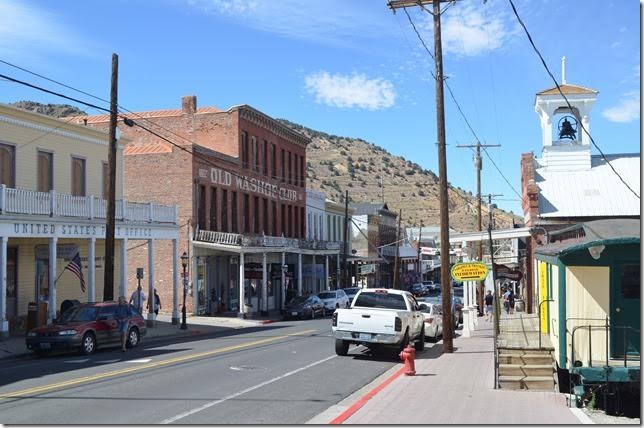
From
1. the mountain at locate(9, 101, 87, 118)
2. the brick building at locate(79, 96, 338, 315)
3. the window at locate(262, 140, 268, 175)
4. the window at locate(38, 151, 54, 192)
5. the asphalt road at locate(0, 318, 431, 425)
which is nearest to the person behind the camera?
the asphalt road at locate(0, 318, 431, 425)

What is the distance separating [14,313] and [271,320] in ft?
48.2

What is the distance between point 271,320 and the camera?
3891 centimetres

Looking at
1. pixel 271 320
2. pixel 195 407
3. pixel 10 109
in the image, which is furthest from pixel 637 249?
pixel 271 320

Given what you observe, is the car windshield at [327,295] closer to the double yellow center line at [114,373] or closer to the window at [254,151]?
the window at [254,151]

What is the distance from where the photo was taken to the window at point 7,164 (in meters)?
26.4

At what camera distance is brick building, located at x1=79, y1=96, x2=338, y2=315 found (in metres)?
39.5

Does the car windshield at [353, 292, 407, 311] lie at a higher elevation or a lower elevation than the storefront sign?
lower

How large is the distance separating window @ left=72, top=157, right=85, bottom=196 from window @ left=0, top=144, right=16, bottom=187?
385 centimetres

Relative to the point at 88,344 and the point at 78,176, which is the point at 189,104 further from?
the point at 88,344

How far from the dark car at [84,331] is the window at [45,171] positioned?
851cm

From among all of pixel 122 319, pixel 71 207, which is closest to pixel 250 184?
pixel 71 207

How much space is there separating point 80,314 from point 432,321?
37.1ft

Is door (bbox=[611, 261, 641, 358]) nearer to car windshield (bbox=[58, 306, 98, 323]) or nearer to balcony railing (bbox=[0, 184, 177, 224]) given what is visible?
car windshield (bbox=[58, 306, 98, 323])

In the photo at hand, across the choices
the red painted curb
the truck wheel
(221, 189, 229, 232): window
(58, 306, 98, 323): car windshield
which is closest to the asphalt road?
the truck wheel
